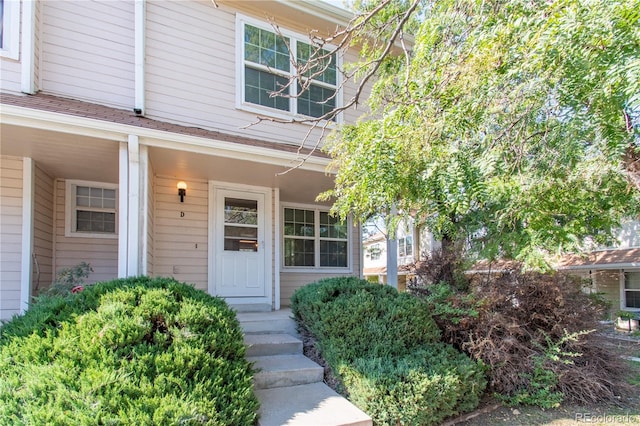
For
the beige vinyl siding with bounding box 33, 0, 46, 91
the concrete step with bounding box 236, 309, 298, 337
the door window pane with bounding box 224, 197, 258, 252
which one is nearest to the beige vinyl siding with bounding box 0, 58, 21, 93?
the beige vinyl siding with bounding box 33, 0, 46, 91

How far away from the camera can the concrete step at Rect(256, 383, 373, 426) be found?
10.3ft

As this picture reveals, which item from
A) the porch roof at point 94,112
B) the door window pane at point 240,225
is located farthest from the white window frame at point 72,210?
the door window pane at point 240,225

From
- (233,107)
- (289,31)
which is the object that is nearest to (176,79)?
(233,107)

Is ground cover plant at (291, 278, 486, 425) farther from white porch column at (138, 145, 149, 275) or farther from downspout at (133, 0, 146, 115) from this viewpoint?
downspout at (133, 0, 146, 115)

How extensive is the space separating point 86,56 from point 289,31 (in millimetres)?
3404

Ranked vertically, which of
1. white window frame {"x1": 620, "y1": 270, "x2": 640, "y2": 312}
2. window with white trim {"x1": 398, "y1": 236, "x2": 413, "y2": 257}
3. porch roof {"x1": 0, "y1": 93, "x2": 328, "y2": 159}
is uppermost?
Result: porch roof {"x1": 0, "y1": 93, "x2": 328, "y2": 159}

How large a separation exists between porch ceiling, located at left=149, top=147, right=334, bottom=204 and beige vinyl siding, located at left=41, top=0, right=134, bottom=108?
3.81 ft

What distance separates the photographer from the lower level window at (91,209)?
19.1 feet

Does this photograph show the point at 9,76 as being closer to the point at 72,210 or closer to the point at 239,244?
the point at 72,210

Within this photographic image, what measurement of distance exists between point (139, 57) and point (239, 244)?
3421mm

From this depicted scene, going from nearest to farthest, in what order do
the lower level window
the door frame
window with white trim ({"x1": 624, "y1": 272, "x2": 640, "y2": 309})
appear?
the lower level window, the door frame, window with white trim ({"x1": 624, "y1": 272, "x2": 640, "y2": 309})

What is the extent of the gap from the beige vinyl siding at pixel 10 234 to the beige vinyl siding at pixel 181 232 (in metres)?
1.76

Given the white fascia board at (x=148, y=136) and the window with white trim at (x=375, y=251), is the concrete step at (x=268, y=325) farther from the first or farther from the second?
the window with white trim at (x=375, y=251)

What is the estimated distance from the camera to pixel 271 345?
461 centimetres
